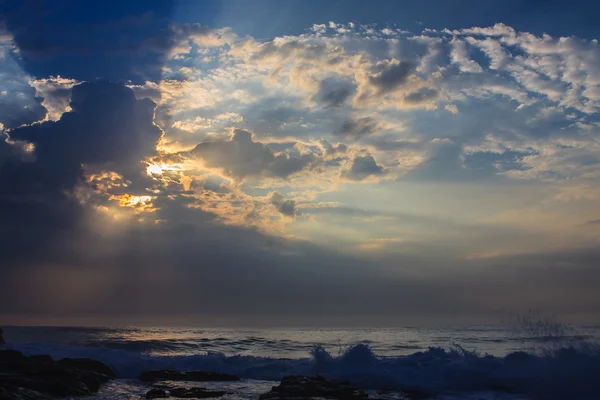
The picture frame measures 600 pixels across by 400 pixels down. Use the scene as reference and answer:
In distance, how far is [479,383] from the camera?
2394 centimetres

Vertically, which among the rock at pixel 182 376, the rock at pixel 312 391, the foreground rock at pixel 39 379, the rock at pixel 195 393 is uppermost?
the foreground rock at pixel 39 379

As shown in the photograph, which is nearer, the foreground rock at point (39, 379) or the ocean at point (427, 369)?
the foreground rock at point (39, 379)

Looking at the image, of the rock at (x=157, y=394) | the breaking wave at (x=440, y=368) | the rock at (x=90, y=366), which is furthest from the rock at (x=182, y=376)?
the rock at (x=157, y=394)

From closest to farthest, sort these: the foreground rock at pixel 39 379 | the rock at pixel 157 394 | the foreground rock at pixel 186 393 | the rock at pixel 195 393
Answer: the foreground rock at pixel 39 379
the rock at pixel 157 394
the foreground rock at pixel 186 393
the rock at pixel 195 393

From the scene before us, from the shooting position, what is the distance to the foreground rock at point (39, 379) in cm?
1606

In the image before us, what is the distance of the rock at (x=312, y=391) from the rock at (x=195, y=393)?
246 cm

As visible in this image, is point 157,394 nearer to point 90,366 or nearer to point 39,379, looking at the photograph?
point 39,379

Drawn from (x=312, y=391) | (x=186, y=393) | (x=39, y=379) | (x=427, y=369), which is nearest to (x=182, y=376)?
(x=186, y=393)

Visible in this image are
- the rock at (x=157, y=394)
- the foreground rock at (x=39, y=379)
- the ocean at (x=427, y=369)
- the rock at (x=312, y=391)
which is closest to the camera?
the foreground rock at (x=39, y=379)

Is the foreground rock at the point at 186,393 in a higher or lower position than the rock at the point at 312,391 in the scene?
lower

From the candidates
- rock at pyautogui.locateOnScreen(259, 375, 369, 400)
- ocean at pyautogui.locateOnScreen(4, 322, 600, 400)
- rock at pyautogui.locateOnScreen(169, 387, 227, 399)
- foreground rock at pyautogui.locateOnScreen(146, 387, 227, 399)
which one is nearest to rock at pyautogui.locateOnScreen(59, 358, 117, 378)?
ocean at pyautogui.locateOnScreen(4, 322, 600, 400)

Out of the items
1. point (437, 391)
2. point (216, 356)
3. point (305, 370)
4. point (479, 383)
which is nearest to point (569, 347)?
point (479, 383)

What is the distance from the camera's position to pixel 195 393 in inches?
742

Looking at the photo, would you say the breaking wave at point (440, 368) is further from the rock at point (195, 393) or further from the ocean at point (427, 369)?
the rock at point (195, 393)
